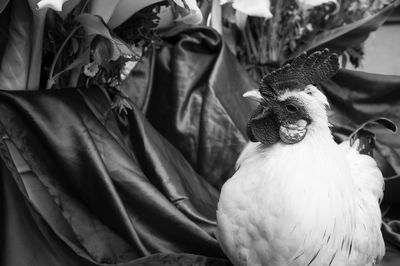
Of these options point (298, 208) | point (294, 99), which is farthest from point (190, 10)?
point (298, 208)

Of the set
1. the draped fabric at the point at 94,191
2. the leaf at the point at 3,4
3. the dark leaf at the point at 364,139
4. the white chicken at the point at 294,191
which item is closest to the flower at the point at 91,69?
the draped fabric at the point at 94,191

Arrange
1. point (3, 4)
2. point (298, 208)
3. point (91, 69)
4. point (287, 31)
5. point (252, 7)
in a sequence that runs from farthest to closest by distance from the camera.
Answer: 1. point (287, 31)
2. point (252, 7)
3. point (91, 69)
4. point (3, 4)
5. point (298, 208)

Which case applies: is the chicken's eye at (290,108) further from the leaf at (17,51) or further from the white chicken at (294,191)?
the leaf at (17,51)

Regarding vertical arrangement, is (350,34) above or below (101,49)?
below

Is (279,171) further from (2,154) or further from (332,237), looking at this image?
(2,154)

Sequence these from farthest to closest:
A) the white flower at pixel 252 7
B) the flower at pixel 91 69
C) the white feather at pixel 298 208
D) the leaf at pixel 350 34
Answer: the leaf at pixel 350 34
the white flower at pixel 252 7
the flower at pixel 91 69
the white feather at pixel 298 208

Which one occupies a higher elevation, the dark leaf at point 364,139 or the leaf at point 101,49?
the leaf at point 101,49

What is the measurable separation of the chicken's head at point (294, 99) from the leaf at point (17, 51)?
39 cm

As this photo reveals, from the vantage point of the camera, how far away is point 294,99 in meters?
0.66

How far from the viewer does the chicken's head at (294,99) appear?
66 cm

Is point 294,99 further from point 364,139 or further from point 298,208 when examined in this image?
point 364,139

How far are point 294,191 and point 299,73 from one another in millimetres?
154

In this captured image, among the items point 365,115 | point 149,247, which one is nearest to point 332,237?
point 149,247

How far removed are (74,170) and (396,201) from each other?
2.24ft
